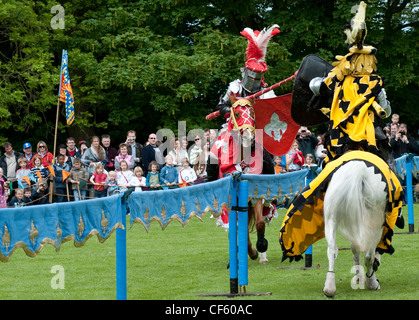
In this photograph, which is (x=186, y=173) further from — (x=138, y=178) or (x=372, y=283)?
(x=372, y=283)

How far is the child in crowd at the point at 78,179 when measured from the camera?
16.7 metres

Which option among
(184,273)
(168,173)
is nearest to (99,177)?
(168,173)

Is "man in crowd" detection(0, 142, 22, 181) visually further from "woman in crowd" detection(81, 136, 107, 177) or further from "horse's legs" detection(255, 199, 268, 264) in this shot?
"horse's legs" detection(255, 199, 268, 264)

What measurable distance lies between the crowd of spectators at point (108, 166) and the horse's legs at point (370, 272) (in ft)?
25.7

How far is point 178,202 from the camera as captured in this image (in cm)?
741

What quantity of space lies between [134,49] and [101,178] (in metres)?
7.24

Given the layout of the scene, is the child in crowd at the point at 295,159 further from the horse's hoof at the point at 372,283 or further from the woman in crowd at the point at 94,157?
the horse's hoof at the point at 372,283

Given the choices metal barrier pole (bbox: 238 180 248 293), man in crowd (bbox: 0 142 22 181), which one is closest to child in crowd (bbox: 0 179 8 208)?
man in crowd (bbox: 0 142 22 181)

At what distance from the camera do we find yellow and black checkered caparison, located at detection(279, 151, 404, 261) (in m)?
7.59

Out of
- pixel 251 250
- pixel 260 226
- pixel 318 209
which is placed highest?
pixel 318 209

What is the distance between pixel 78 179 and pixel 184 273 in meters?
7.31

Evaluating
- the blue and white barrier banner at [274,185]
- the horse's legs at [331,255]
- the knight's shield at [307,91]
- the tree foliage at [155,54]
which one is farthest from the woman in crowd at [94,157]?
the horse's legs at [331,255]

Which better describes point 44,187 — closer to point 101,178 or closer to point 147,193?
point 101,178

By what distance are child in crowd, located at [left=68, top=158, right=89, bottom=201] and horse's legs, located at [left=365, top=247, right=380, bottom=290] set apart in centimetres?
951
